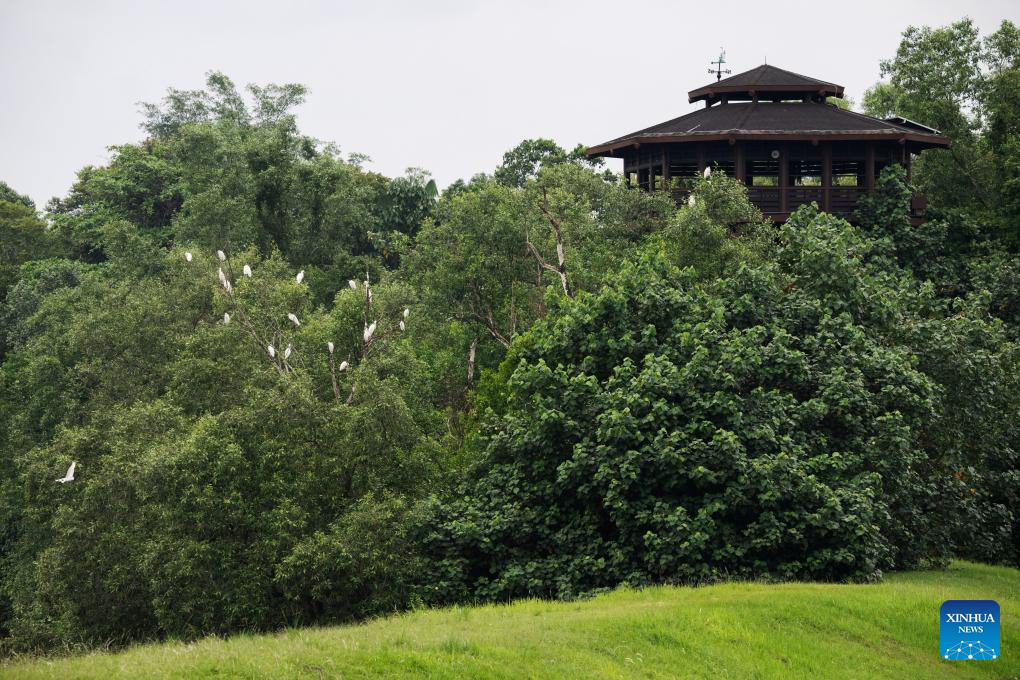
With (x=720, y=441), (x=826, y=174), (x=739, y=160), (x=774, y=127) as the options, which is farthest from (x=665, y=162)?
(x=720, y=441)

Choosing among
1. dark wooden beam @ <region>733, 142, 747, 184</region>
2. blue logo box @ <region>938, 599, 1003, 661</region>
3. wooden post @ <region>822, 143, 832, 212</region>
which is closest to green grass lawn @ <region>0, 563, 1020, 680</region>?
blue logo box @ <region>938, 599, 1003, 661</region>

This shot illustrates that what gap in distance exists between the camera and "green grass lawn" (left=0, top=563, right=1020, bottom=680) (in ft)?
48.5

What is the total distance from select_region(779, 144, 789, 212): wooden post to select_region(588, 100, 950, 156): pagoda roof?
882 mm

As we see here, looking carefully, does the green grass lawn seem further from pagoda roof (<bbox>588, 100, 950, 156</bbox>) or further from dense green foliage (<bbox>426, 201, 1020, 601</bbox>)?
pagoda roof (<bbox>588, 100, 950, 156</bbox>)

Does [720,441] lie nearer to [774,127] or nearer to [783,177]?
[783,177]

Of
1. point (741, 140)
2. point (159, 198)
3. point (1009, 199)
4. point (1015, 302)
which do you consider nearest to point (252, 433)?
point (741, 140)

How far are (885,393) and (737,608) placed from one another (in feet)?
26.6

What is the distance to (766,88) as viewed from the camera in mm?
43781

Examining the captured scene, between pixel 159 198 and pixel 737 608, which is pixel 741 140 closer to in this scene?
pixel 737 608

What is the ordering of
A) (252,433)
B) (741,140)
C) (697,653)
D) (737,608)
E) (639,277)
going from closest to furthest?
(697,653)
(737,608)
(252,433)
(639,277)
(741,140)

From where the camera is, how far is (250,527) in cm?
2342

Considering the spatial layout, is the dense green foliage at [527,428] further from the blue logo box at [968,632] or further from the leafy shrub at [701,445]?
the blue logo box at [968,632]

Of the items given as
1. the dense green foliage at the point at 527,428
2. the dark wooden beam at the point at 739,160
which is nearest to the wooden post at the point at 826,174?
the dense green foliage at the point at 527,428

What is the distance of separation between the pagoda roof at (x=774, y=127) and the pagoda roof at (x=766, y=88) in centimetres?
48
